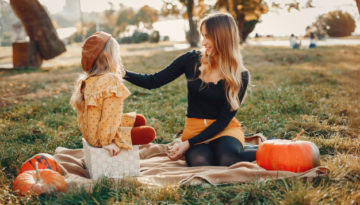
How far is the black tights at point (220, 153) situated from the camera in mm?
3223

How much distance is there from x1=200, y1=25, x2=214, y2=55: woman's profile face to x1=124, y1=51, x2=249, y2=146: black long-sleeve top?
0.22 meters

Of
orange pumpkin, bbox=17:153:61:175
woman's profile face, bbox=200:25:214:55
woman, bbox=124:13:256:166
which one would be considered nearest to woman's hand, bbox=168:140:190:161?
woman, bbox=124:13:256:166

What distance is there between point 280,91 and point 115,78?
418 centimetres

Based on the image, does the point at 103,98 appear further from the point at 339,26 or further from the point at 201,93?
the point at 339,26

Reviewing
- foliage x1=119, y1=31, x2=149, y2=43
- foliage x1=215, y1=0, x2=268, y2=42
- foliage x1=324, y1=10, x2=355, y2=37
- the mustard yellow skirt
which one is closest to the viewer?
the mustard yellow skirt

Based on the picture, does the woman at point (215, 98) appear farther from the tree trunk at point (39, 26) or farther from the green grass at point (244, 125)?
the tree trunk at point (39, 26)

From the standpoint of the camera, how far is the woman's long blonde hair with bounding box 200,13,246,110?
3248 millimetres

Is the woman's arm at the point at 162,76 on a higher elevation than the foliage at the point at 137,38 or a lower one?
higher

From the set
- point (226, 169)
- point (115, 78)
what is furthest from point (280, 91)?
point (115, 78)

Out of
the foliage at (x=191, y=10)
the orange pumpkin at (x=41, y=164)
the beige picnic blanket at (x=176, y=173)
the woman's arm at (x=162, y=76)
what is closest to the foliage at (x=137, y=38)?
the foliage at (x=191, y=10)

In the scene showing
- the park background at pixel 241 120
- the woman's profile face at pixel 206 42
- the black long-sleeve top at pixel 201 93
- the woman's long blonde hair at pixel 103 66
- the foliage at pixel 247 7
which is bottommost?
the park background at pixel 241 120

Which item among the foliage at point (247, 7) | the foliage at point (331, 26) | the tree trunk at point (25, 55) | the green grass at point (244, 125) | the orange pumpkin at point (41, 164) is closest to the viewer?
the green grass at point (244, 125)

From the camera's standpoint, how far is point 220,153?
3242 mm

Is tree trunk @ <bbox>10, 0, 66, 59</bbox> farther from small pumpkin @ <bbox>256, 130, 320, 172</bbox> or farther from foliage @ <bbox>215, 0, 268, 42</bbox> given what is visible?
small pumpkin @ <bbox>256, 130, 320, 172</bbox>
